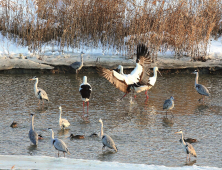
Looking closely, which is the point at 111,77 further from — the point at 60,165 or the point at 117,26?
the point at 117,26

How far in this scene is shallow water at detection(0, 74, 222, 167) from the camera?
22.5 ft

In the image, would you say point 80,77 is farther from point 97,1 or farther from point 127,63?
point 97,1

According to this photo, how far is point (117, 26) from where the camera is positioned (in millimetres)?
18266

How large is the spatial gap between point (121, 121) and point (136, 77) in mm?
2848

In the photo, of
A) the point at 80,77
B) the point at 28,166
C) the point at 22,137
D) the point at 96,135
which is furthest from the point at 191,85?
the point at 28,166

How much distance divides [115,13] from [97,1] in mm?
1128

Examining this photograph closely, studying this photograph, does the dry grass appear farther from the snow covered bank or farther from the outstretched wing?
the snow covered bank

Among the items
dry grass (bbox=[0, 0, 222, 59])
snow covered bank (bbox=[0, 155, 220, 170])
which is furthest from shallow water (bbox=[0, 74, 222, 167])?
dry grass (bbox=[0, 0, 222, 59])

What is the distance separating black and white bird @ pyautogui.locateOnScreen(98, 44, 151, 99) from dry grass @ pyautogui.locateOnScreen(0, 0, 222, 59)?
5.26m

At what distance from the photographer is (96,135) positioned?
7914 millimetres

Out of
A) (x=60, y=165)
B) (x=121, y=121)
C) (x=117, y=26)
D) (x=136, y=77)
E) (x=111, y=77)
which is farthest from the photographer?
(x=117, y=26)

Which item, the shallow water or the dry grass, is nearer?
the shallow water

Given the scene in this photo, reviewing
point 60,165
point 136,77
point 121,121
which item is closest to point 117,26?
→ point 136,77

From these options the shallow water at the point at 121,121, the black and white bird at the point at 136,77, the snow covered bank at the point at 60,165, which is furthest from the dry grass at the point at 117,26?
the snow covered bank at the point at 60,165
